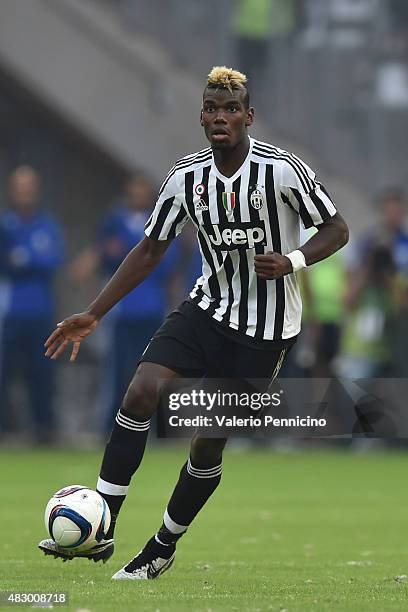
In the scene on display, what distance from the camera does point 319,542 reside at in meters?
8.76

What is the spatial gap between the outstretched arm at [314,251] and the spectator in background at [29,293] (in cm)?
825

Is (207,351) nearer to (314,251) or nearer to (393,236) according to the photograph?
(314,251)

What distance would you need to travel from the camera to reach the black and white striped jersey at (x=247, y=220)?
6949 mm

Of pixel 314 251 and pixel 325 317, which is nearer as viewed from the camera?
pixel 314 251

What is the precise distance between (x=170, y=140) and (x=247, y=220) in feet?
34.4

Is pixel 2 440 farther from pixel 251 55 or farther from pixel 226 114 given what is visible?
pixel 226 114

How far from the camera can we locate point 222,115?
6809 mm

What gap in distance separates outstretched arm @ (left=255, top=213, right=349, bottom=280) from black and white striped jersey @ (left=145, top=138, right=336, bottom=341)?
6cm

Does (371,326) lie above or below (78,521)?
below

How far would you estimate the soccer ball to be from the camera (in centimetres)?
663

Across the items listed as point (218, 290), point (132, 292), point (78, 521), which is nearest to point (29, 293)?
point (132, 292)

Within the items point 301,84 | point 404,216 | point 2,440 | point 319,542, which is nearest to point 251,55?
point 301,84

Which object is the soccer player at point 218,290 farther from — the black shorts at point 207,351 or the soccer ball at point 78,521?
the soccer ball at point 78,521

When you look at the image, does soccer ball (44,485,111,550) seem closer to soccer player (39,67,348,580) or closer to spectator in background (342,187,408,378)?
soccer player (39,67,348,580)
